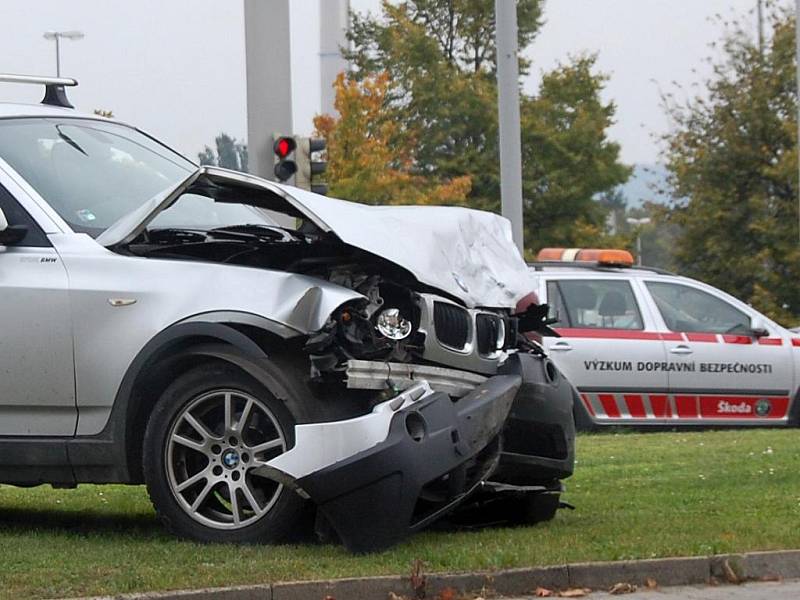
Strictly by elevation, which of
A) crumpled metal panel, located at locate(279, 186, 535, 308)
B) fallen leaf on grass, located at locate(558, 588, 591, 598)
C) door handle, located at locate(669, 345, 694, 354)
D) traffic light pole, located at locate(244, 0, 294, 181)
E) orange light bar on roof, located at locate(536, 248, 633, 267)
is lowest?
fallen leaf on grass, located at locate(558, 588, 591, 598)

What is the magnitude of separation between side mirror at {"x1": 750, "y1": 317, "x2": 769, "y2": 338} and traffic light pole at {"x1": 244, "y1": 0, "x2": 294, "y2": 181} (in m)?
4.75

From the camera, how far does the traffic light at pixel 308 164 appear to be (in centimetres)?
1559

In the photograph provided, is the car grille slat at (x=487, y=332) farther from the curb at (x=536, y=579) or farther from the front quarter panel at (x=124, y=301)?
the curb at (x=536, y=579)

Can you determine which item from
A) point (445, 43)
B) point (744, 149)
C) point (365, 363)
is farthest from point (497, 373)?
point (445, 43)

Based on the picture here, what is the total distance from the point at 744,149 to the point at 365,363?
80.5ft

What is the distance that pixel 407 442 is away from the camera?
6516mm

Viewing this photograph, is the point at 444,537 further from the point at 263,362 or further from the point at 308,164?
the point at 308,164

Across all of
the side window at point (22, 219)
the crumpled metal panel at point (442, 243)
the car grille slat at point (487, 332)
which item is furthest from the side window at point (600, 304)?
the side window at point (22, 219)

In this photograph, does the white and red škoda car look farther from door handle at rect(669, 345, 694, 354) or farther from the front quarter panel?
the front quarter panel

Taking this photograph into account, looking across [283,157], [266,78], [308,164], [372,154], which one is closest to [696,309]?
[308,164]

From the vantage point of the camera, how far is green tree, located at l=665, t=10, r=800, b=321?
29453 mm

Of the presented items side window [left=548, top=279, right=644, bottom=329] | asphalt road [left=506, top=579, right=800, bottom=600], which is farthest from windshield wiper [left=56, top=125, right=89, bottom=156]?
side window [left=548, top=279, right=644, bottom=329]

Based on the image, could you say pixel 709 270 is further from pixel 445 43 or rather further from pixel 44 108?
pixel 44 108

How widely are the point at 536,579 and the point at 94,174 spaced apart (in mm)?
3028
